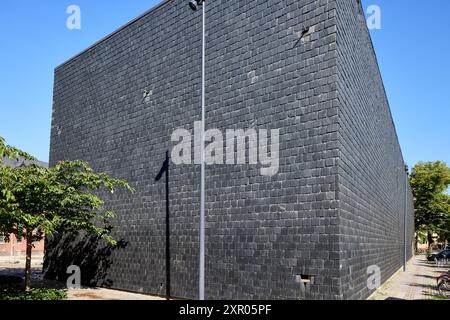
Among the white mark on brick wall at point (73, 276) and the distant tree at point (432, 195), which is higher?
the distant tree at point (432, 195)

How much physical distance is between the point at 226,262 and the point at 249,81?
6.21 m

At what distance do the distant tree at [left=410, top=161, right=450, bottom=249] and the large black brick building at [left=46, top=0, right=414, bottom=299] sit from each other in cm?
5100

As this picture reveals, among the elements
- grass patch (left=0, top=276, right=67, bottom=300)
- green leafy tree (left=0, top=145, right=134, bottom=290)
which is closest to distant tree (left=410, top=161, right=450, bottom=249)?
green leafy tree (left=0, top=145, right=134, bottom=290)

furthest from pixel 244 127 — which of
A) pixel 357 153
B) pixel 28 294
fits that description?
pixel 28 294

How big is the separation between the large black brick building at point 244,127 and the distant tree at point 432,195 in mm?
50999

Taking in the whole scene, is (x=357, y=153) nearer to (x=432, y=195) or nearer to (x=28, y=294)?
(x=28, y=294)

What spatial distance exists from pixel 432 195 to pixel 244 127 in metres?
61.6

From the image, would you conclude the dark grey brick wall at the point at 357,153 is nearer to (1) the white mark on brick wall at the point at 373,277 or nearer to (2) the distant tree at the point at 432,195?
(1) the white mark on brick wall at the point at 373,277

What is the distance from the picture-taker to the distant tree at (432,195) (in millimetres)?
65375

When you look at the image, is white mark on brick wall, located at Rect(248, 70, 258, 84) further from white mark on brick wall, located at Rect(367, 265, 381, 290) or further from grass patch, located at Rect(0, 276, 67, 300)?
grass patch, located at Rect(0, 276, 67, 300)

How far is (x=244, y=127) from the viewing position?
1432cm

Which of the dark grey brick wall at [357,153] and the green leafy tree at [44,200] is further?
the green leafy tree at [44,200]

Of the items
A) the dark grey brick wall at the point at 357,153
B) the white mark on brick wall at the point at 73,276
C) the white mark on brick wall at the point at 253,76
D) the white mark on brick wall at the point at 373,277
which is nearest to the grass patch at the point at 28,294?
the white mark on brick wall at the point at 73,276

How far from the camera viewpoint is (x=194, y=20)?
55.5 ft
